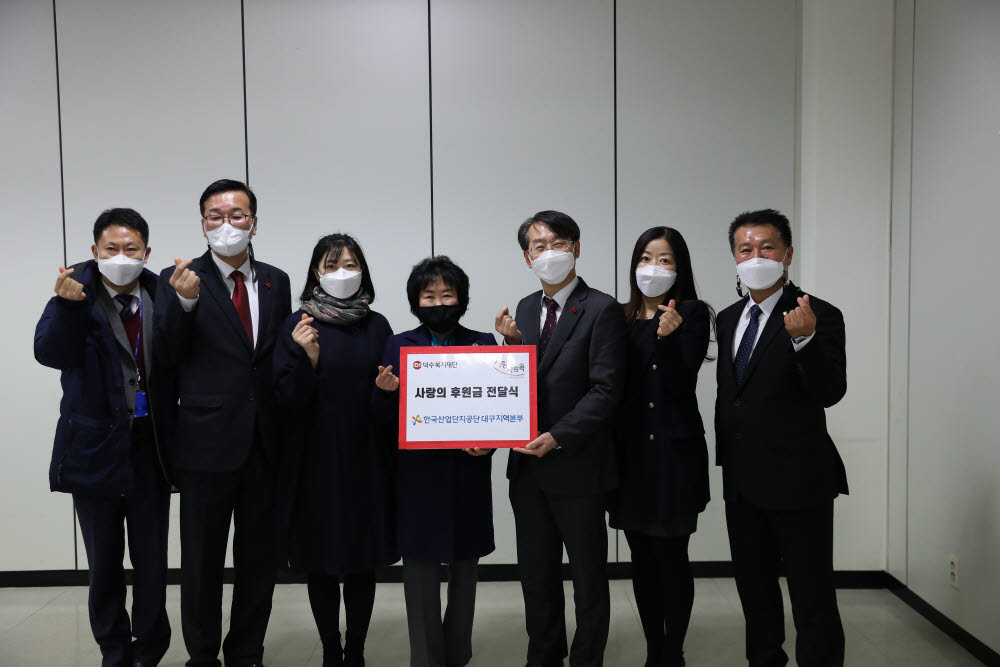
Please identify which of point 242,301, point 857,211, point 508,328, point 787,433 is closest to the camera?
point 787,433

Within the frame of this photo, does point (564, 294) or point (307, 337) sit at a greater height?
point (564, 294)

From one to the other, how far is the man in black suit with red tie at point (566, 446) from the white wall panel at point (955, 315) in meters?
1.64

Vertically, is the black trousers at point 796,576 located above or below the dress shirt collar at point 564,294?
below

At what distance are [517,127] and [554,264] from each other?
167cm

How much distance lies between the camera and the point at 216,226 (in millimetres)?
2631

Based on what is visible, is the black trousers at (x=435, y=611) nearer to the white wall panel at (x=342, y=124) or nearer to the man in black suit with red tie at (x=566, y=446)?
the man in black suit with red tie at (x=566, y=446)

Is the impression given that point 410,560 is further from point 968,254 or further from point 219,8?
point 219,8

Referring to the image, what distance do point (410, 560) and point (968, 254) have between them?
2715mm

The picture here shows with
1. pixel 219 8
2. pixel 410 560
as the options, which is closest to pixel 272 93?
pixel 219 8

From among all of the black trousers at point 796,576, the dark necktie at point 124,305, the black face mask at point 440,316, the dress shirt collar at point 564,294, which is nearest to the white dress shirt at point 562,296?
the dress shirt collar at point 564,294

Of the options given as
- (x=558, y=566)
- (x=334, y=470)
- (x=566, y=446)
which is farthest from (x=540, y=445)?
(x=334, y=470)

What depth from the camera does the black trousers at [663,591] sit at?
8.42 feet

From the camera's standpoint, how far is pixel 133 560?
273cm

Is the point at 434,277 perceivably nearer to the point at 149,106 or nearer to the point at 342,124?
the point at 342,124
